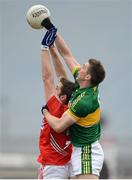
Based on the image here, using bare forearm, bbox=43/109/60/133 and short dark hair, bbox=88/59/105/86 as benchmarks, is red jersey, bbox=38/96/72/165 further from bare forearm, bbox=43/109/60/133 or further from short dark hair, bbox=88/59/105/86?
short dark hair, bbox=88/59/105/86

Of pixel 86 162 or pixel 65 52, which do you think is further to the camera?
pixel 65 52

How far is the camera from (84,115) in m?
Answer: 9.24

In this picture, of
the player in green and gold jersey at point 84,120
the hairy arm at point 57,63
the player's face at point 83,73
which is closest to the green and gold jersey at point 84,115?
the player in green and gold jersey at point 84,120

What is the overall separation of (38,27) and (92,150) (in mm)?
1415

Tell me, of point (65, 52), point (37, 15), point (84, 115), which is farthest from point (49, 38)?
point (84, 115)

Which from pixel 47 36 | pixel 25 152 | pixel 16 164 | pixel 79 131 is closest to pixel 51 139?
pixel 79 131

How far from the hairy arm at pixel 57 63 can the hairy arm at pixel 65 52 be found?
60mm

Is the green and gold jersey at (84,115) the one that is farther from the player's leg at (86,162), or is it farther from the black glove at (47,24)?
the black glove at (47,24)

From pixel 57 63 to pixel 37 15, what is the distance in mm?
668

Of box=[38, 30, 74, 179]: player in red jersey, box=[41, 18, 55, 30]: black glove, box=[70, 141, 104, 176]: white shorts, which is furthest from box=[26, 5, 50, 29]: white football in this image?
box=[70, 141, 104, 176]: white shorts

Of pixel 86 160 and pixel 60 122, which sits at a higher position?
pixel 60 122

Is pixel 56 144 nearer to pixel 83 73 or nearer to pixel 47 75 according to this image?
pixel 47 75

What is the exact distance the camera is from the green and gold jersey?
30.1ft

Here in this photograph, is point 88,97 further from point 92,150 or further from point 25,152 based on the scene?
point 25,152
